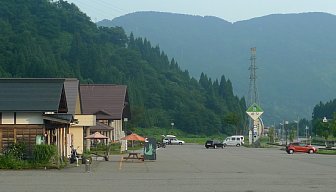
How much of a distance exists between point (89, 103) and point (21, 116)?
4102 cm

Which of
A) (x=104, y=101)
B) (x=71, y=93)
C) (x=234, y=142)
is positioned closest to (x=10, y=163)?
(x=71, y=93)

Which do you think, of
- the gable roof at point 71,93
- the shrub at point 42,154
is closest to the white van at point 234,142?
the gable roof at point 71,93

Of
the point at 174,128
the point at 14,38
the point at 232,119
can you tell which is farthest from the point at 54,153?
the point at 174,128

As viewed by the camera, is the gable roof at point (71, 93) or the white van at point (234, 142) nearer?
the gable roof at point (71, 93)

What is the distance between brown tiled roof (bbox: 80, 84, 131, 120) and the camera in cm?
6794

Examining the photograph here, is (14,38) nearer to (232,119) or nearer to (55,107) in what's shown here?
(232,119)

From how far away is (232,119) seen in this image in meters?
117

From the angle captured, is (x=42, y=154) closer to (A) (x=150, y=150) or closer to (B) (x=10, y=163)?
(B) (x=10, y=163)

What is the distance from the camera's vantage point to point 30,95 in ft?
95.9

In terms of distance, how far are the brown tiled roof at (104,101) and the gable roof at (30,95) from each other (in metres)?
36.9

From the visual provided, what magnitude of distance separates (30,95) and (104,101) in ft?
134

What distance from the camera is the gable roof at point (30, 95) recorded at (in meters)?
28.5

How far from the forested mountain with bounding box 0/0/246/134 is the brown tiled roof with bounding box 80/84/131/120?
134ft

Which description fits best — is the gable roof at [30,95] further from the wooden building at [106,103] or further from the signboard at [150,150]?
the wooden building at [106,103]
